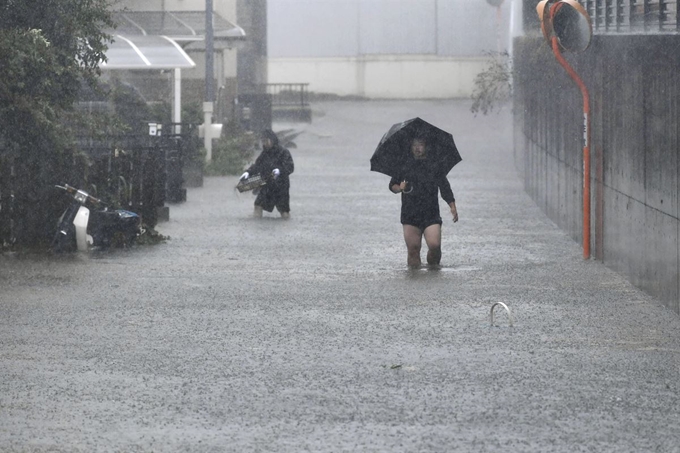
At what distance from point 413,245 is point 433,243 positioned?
0.21m

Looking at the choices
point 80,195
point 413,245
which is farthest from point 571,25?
point 80,195

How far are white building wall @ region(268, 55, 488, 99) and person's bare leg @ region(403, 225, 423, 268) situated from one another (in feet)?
150

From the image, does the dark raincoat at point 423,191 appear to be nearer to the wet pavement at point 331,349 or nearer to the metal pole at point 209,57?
the wet pavement at point 331,349

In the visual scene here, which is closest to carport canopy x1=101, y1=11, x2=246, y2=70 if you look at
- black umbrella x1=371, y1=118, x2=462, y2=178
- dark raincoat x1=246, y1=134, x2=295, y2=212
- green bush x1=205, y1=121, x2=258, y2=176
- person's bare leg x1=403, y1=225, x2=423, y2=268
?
green bush x1=205, y1=121, x2=258, y2=176

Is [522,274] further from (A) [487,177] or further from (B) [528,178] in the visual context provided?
(A) [487,177]

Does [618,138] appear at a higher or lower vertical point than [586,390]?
higher

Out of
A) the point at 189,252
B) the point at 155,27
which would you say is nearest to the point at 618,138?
the point at 189,252

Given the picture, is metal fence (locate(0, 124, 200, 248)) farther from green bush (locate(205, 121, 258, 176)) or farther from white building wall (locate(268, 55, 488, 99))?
white building wall (locate(268, 55, 488, 99))

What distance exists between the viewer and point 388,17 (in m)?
61.8

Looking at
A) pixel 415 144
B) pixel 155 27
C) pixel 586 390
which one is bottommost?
pixel 586 390

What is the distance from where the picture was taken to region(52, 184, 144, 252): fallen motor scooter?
15.8 meters

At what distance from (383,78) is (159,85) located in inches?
924

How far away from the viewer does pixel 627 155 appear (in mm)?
13797

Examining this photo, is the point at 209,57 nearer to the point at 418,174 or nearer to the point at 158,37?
the point at 158,37
